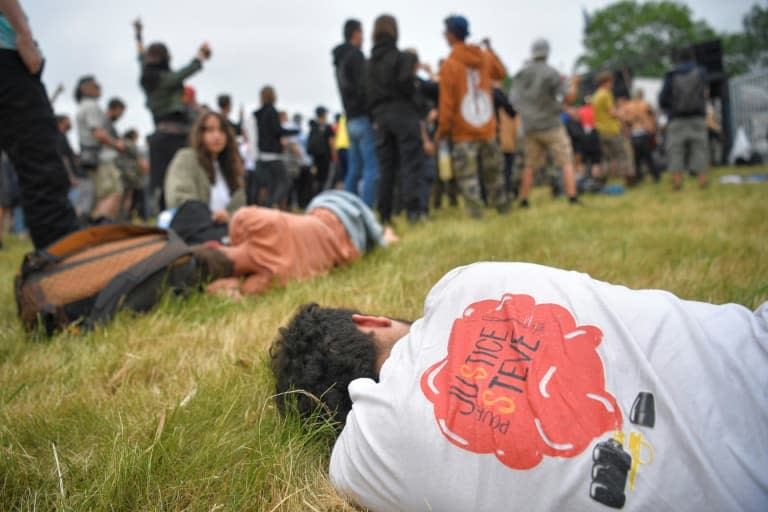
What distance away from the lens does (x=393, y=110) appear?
5.14 metres

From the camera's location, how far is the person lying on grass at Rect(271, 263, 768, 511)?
0.87 m

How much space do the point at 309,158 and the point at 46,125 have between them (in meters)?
7.68

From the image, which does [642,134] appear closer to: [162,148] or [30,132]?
[162,148]

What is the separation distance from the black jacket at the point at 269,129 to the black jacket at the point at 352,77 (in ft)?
6.78

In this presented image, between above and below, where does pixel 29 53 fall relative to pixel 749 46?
below

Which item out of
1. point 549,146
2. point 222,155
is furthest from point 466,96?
point 222,155

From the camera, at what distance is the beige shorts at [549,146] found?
617 centimetres

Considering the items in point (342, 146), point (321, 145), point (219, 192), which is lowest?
point (219, 192)

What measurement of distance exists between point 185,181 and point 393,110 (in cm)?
202

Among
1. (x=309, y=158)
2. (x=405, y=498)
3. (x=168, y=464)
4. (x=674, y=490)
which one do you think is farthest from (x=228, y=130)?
(x=309, y=158)

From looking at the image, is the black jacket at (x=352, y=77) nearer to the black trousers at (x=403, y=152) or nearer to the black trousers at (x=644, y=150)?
the black trousers at (x=403, y=152)

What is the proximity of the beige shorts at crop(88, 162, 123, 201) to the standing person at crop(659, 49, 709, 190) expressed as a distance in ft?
23.7

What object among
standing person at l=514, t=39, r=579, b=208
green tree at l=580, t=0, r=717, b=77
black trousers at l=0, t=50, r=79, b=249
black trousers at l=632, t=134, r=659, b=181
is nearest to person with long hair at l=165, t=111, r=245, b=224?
black trousers at l=0, t=50, r=79, b=249

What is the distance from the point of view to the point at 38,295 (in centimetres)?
233
